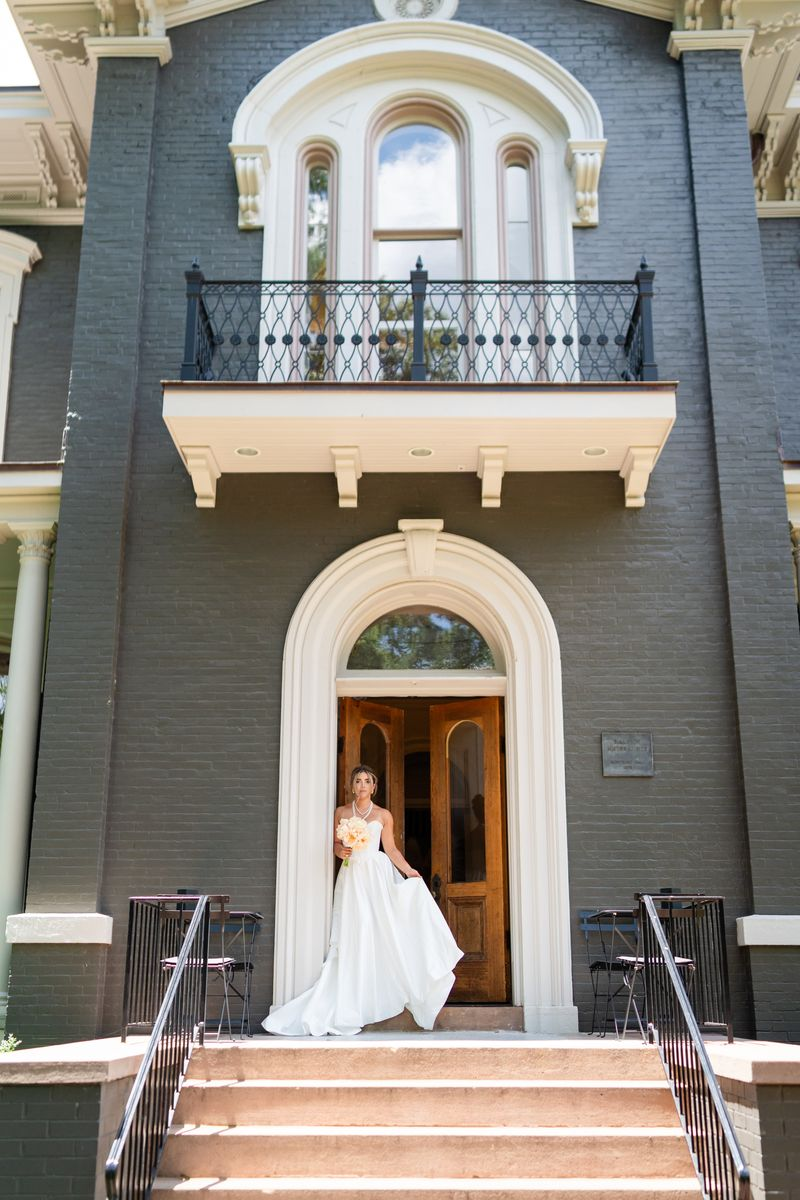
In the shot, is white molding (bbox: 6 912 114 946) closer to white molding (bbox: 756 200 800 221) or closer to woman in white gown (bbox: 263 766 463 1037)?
woman in white gown (bbox: 263 766 463 1037)

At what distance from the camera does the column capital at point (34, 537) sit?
33.9ft

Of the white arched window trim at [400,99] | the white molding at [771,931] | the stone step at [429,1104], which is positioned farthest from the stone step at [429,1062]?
the white arched window trim at [400,99]

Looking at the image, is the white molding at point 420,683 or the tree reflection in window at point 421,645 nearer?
the white molding at point 420,683

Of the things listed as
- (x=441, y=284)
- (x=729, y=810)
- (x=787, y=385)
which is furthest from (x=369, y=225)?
Result: (x=729, y=810)

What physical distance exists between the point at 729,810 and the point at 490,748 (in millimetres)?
2160

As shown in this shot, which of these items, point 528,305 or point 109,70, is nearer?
point 528,305

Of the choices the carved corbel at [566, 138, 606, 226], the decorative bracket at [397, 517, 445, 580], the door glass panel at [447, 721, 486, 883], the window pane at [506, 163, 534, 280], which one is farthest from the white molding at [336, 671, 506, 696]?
the carved corbel at [566, 138, 606, 226]

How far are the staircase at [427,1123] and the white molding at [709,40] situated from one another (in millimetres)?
8741

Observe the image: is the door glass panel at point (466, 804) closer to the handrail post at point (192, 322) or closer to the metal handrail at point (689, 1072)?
the metal handrail at point (689, 1072)

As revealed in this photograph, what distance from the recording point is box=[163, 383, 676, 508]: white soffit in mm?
9148

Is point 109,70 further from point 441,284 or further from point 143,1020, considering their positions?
point 143,1020

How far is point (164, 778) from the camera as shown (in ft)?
30.6

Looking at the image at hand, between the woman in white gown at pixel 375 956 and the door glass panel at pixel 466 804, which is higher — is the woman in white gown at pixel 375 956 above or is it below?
below

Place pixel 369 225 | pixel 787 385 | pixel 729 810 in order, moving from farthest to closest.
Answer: pixel 787 385, pixel 369 225, pixel 729 810
